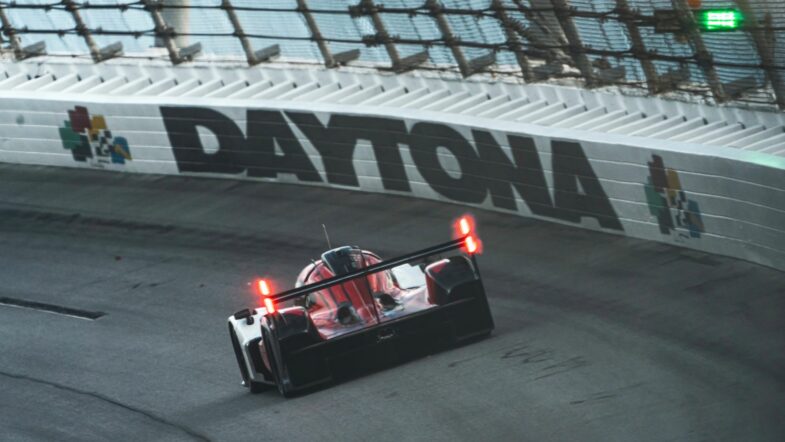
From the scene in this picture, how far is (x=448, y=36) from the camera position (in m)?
21.0

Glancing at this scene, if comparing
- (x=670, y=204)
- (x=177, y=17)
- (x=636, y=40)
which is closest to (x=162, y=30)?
(x=177, y=17)

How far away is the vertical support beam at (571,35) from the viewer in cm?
1870

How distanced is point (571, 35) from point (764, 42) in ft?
11.1

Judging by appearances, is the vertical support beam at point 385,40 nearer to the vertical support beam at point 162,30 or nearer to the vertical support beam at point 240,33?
the vertical support beam at point 240,33

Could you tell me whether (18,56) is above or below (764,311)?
above

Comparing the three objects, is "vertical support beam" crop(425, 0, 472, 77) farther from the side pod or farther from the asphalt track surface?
the side pod

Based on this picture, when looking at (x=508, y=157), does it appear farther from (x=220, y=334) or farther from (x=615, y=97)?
(x=220, y=334)

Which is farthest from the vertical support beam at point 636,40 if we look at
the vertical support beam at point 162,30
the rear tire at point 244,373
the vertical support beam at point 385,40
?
the vertical support beam at point 162,30

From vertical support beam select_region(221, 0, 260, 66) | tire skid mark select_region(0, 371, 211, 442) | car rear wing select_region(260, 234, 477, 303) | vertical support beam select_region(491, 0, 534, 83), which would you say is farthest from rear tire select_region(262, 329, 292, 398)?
vertical support beam select_region(221, 0, 260, 66)

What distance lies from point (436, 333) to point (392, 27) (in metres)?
8.70

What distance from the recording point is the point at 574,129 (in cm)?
1825

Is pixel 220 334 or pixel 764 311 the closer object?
pixel 764 311

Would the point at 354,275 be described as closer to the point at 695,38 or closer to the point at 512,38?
the point at 695,38

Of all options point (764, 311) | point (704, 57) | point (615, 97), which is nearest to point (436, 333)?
point (764, 311)
